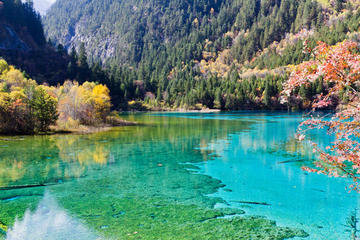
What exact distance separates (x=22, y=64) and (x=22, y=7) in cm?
5023

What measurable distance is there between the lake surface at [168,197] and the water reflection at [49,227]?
36mm

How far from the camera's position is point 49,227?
1079 centimetres

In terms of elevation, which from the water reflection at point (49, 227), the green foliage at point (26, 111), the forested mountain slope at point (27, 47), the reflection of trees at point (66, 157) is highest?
the forested mountain slope at point (27, 47)

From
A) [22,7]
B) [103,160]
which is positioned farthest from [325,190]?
[22,7]

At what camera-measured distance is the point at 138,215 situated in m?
11.8

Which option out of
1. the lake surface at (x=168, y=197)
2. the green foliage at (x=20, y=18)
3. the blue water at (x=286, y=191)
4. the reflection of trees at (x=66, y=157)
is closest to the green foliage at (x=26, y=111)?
the reflection of trees at (x=66, y=157)

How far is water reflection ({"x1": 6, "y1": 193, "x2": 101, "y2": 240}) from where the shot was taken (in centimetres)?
1006

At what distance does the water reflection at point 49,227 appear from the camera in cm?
1006

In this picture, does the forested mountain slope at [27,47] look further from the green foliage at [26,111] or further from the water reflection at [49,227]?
the water reflection at [49,227]

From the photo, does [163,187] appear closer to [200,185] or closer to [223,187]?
[200,185]

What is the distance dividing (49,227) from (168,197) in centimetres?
536

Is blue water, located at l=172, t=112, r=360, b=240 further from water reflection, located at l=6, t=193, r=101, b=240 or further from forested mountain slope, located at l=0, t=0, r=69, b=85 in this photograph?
forested mountain slope, located at l=0, t=0, r=69, b=85

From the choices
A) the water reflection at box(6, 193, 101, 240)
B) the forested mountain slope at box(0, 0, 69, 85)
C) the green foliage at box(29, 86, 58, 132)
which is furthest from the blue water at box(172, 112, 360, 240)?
the forested mountain slope at box(0, 0, 69, 85)

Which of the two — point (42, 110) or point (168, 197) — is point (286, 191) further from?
point (42, 110)
